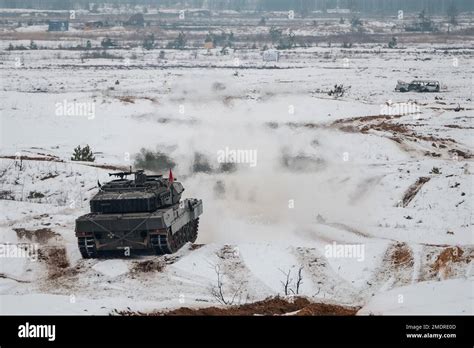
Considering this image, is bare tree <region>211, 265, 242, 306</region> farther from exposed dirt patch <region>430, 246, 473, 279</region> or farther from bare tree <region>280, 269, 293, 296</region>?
exposed dirt patch <region>430, 246, 473, 279</region>

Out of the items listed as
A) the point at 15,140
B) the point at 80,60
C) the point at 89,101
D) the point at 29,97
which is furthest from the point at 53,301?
the point at 80,60

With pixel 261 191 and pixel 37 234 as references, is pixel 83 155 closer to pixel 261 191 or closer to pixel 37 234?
pixel 261 191

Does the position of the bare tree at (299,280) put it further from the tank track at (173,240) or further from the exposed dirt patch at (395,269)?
the tank track at (173,240)

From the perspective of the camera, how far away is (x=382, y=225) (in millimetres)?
32062

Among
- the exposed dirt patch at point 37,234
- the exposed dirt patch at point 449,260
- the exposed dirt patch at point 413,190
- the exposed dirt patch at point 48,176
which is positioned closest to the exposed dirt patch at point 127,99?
the exposed dirt patch at point 48,176

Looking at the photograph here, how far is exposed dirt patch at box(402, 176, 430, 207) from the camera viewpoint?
3556 cm

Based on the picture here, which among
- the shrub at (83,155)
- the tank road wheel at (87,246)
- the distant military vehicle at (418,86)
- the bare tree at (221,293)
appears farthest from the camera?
the distant military vehicle at (418,86)

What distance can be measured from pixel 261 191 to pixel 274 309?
15185 mm

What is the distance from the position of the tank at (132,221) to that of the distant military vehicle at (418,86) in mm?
46624

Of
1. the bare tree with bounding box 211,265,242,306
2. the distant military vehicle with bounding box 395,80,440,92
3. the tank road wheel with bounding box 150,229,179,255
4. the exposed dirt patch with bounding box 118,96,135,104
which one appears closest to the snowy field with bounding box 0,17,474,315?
the bare tree with bounding box 211,265,242,306

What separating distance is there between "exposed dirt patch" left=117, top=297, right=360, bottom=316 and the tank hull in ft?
16.2

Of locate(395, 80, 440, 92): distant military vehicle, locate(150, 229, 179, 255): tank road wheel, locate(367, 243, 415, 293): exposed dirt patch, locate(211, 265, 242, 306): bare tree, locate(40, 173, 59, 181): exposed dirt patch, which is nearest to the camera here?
locate(211, 265, 242, 306): bare tree

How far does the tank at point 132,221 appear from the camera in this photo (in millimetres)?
26750
